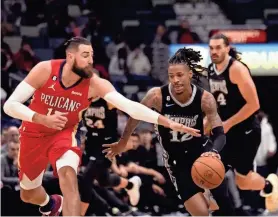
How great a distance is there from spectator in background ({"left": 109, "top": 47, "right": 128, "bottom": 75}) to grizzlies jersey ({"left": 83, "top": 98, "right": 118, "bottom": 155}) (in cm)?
438

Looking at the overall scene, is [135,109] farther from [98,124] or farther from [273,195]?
[273,195]

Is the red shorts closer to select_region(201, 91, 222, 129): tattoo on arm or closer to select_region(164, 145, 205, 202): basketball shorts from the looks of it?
select_region(164, 145, 205, 202): basketball shorts

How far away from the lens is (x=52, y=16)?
13914mm

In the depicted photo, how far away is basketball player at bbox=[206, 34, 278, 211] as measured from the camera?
778cm

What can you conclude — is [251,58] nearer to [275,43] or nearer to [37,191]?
[275,43]

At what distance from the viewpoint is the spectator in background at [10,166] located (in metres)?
9.55

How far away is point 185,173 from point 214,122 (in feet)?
1.79

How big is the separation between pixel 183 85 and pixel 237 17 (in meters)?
7.81

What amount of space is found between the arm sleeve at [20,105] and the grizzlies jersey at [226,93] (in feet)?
7.29

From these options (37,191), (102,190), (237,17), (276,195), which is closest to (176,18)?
(237,17)

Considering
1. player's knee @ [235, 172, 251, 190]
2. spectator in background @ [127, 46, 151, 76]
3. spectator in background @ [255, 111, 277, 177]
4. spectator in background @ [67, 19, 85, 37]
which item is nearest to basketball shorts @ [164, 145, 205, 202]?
player's knee @ [235, 172, 251, 190]

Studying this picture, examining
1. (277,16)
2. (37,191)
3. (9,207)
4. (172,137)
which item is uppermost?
(277,16)

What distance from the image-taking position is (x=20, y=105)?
634cm

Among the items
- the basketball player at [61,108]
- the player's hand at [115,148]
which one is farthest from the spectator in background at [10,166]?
the player's hand at [115,148]
